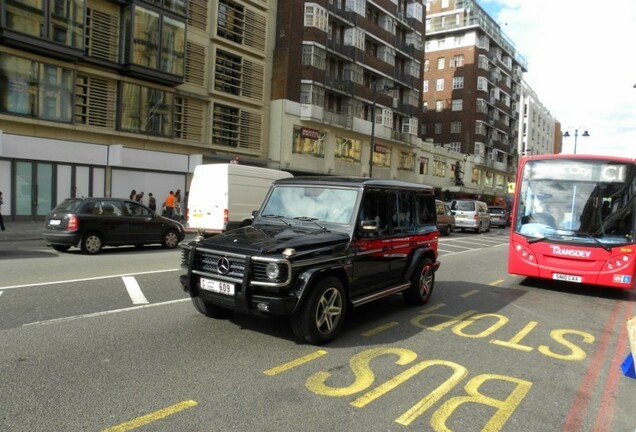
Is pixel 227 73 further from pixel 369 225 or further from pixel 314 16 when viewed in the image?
pixel 369 225

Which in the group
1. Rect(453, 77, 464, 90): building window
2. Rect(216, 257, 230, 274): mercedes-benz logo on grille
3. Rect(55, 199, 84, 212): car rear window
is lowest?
Rect(216, 257, 230, 274): mercedes-benz logo on grille

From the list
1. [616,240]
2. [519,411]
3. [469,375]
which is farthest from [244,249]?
[616,240]

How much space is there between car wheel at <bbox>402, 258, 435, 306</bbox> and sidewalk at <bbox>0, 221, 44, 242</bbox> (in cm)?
1430

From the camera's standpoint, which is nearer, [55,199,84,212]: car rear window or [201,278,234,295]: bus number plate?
[201,278,234,295]: bus number plate

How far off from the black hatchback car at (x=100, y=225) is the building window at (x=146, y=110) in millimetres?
12463

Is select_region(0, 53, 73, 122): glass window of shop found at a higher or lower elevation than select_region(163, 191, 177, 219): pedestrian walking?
higher

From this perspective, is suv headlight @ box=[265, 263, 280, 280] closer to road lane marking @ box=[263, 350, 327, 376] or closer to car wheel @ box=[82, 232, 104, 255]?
road lane marking @ box=[263, 350, 327, 376]

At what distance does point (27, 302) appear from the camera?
6.71 metres

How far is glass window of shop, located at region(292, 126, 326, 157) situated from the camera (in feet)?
116

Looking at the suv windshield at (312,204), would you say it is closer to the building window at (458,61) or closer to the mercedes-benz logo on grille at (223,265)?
the mercedes-benz logo on grille at (223,265)

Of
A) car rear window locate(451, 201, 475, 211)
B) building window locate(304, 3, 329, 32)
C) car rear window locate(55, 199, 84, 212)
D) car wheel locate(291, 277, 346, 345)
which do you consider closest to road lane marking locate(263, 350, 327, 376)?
car wheel locate(291, 277, 346, 345)

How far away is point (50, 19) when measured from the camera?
69.6 feet

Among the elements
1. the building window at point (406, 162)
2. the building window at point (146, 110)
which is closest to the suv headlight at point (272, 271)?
the building window at point (146, 110)

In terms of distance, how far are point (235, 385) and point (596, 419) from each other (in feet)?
9.76
